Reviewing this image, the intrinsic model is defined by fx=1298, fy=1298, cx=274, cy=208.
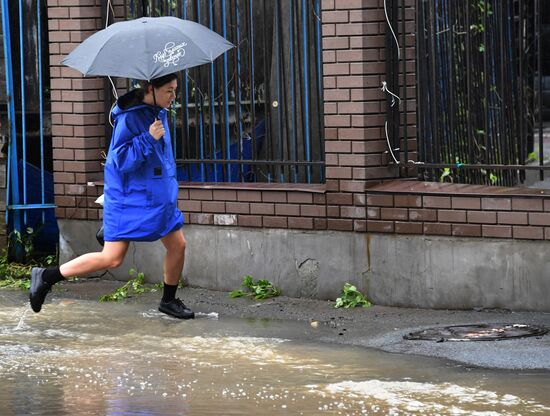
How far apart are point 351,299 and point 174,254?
1235mm

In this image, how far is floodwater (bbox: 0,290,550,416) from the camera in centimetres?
579

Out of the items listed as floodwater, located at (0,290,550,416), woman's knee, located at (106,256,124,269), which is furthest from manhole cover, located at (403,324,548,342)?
woman's knee, located at (106,256,124,269)

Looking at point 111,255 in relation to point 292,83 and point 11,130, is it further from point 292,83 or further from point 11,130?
point 11,130

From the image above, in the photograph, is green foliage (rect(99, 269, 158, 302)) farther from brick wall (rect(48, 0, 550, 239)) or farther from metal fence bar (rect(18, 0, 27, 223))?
metal fence bar (rect(18, 0, 27, 223))

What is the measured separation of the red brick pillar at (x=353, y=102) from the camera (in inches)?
327

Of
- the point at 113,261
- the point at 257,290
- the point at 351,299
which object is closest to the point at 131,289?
the point at 257,290

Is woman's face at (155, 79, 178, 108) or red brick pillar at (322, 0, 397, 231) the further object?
red brick pillar at (322, 0, 397, 231)

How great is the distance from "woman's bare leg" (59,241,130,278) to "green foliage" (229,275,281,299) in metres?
1.25

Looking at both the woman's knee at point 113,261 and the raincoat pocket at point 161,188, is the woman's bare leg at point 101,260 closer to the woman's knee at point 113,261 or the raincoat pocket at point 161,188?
the woman's knee at point 113,261

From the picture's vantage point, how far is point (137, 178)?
7609 millimetres

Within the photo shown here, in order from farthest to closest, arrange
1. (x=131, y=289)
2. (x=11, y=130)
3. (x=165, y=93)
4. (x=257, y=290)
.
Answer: (x=11, y=130)
(x=131, y=289)
(x=257, y=290)
(x=165, y=93)

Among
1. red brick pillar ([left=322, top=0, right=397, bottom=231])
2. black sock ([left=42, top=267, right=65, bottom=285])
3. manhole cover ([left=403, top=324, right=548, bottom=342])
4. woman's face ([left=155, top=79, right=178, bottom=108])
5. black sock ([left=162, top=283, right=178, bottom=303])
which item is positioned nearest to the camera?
manhole cover ([left=403, top=324, right=548, bottom=342])

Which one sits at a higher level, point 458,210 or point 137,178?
point 137,178

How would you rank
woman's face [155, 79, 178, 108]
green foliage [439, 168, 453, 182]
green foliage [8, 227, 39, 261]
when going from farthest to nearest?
green foliage [8, 227, 39, 261] < green foliage [439, 168, 453, 182] < woman's face [155, 79, 178, 108]
